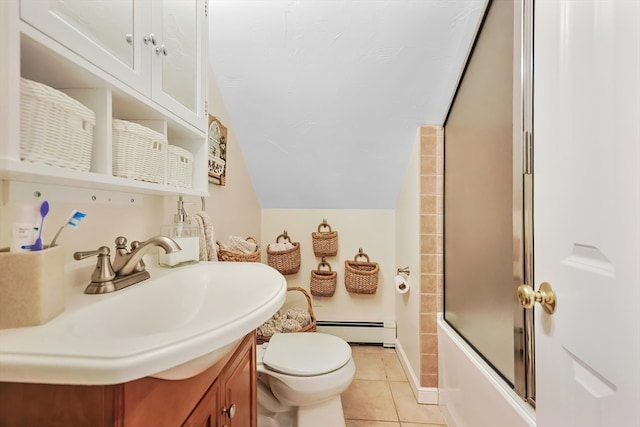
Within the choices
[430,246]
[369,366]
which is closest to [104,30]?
[430,246]

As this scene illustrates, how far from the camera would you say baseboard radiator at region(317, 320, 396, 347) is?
7.80 ft

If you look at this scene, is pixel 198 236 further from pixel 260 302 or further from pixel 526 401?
pixel 526 401

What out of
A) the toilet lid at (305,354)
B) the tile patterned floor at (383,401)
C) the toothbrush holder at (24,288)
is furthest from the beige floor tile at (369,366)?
the toothbrush holder at (24,288)

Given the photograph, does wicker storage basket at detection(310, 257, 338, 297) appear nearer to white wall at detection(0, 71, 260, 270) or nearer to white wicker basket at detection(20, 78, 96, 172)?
white wall at detection(0, 71, 260, 270)

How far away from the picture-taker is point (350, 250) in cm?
243

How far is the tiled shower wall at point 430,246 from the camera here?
1639mm

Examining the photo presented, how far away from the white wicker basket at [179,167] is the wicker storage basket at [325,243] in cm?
142

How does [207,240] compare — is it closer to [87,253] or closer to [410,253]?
[87,253]

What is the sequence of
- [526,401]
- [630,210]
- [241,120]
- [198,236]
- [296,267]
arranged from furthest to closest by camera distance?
1. [296,267]
2. [241,120]
3. [198,236]
4. [526,401]
5. [630,210]

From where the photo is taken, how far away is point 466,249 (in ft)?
4.35

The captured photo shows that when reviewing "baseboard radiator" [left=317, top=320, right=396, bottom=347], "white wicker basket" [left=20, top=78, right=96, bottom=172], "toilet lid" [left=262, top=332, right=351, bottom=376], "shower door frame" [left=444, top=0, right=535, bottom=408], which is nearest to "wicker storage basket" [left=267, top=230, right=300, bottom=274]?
"baseboard radiator" [left=317, top=320, right=396, bottom=347]

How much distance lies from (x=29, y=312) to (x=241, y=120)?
60.5 inches

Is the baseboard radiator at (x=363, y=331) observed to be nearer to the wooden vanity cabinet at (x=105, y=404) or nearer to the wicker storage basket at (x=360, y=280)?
the wicker storage basket at (x=360, y=280)

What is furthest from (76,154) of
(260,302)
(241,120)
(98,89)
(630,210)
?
(241,120)
